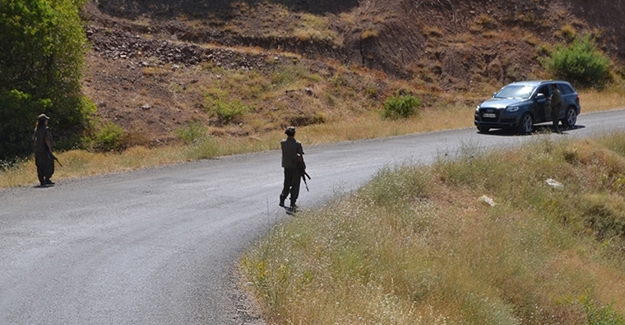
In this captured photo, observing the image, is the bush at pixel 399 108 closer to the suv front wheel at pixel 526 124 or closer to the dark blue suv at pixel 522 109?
the dark blue suv at pixel 522 109

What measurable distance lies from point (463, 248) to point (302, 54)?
2720 centimetres

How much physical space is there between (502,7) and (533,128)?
69.4 feet

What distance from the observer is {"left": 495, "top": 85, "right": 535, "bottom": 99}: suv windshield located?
27186 millimetres

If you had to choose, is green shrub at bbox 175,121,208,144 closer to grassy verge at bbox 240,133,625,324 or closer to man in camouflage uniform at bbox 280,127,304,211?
grassy verge at bbox 240,133,625,324

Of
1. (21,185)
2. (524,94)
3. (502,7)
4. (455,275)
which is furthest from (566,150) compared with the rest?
(502,7)

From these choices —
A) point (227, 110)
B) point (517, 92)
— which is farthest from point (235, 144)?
point (517, 92)

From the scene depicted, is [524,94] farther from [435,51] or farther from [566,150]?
[435,51]

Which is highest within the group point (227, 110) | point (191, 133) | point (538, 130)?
point (227, 110)

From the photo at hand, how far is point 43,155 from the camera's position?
1703 cm

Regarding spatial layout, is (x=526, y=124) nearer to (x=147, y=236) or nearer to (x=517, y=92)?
(x=517, y=92)

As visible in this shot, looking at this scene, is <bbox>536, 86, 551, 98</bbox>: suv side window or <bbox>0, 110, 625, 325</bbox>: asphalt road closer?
<bbox>0, 110, 625, 325</bbox>: asphalt road

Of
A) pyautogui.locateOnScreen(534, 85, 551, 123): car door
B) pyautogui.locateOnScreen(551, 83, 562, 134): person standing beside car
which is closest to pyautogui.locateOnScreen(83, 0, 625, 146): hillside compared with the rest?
pyautogui.locateOnScreen(534, 85, 551, 123): car door

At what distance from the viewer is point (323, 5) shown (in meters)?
44.2

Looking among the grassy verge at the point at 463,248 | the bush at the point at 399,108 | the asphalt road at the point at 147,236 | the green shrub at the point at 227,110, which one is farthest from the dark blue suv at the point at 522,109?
the green shrub at the point at 227,110
